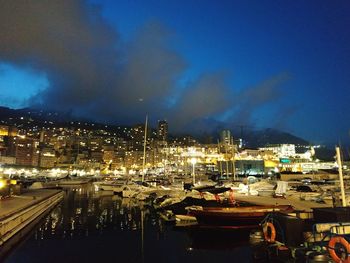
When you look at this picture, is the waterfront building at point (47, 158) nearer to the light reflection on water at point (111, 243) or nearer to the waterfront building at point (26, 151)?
the waterfront building at point (26, 151)

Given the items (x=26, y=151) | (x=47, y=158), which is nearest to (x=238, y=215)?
(x=26, y=151)

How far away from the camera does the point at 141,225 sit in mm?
21328

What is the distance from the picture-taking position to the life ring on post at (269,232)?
11.4 meters

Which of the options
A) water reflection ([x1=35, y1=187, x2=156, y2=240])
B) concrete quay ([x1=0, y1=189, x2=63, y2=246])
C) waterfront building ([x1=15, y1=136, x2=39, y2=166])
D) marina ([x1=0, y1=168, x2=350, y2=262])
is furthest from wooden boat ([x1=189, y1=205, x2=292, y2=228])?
waterfront building ([x1=15, y1=136, x2=39, y2=166])

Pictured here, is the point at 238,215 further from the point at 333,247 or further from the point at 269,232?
the point at 333,247

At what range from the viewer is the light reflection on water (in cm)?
1346

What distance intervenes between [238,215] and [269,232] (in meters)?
6.49

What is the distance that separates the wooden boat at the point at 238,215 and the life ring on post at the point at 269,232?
20.5ft

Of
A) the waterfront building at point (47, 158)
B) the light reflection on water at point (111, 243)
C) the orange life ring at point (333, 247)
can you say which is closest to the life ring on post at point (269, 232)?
the light reflection on water at point (111, 243)

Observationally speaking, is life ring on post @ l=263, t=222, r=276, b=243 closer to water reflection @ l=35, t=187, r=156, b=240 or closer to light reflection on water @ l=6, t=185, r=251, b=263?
light reflection on water @ l=6, t=185, r=251, b=263

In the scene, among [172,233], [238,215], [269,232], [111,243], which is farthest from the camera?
[172,233]

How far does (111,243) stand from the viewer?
16.0 m

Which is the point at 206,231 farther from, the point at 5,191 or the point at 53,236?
the point at 5,191

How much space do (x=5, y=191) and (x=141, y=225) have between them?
1242 cm
